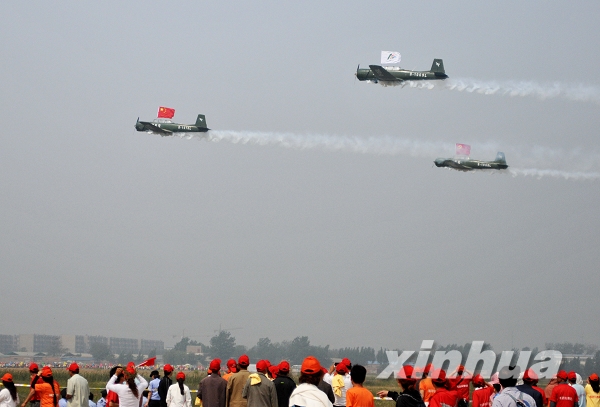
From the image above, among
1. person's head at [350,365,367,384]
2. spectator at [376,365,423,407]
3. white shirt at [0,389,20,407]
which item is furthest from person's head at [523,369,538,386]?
white shirt at [0,389,20,407]

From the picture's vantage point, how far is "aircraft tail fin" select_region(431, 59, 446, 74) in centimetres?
5653

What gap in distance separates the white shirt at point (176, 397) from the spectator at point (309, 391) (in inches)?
380

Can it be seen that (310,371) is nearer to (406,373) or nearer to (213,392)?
(406,373)

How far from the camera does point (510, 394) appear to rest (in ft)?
37.0

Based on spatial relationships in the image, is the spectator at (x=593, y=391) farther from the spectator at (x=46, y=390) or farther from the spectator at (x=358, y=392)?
the spectator at (x=46, y=390)

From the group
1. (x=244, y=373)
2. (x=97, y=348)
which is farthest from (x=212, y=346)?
(x=244, y=373)

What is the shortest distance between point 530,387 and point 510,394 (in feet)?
2.95

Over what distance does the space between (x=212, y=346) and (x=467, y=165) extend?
5234cm

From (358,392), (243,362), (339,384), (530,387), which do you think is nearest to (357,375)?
(358,392)

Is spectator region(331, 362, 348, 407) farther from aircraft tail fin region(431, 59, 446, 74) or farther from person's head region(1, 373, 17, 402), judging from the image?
aircraft tail fin region(431, 59, 446, 74)

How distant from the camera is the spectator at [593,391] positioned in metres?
18.0

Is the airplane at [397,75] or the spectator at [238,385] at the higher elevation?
the airplane at [397,75]

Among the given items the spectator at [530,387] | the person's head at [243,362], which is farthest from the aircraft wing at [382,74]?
the spectator at [530,387]

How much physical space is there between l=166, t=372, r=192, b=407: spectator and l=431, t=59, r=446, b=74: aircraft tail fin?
42.6m
